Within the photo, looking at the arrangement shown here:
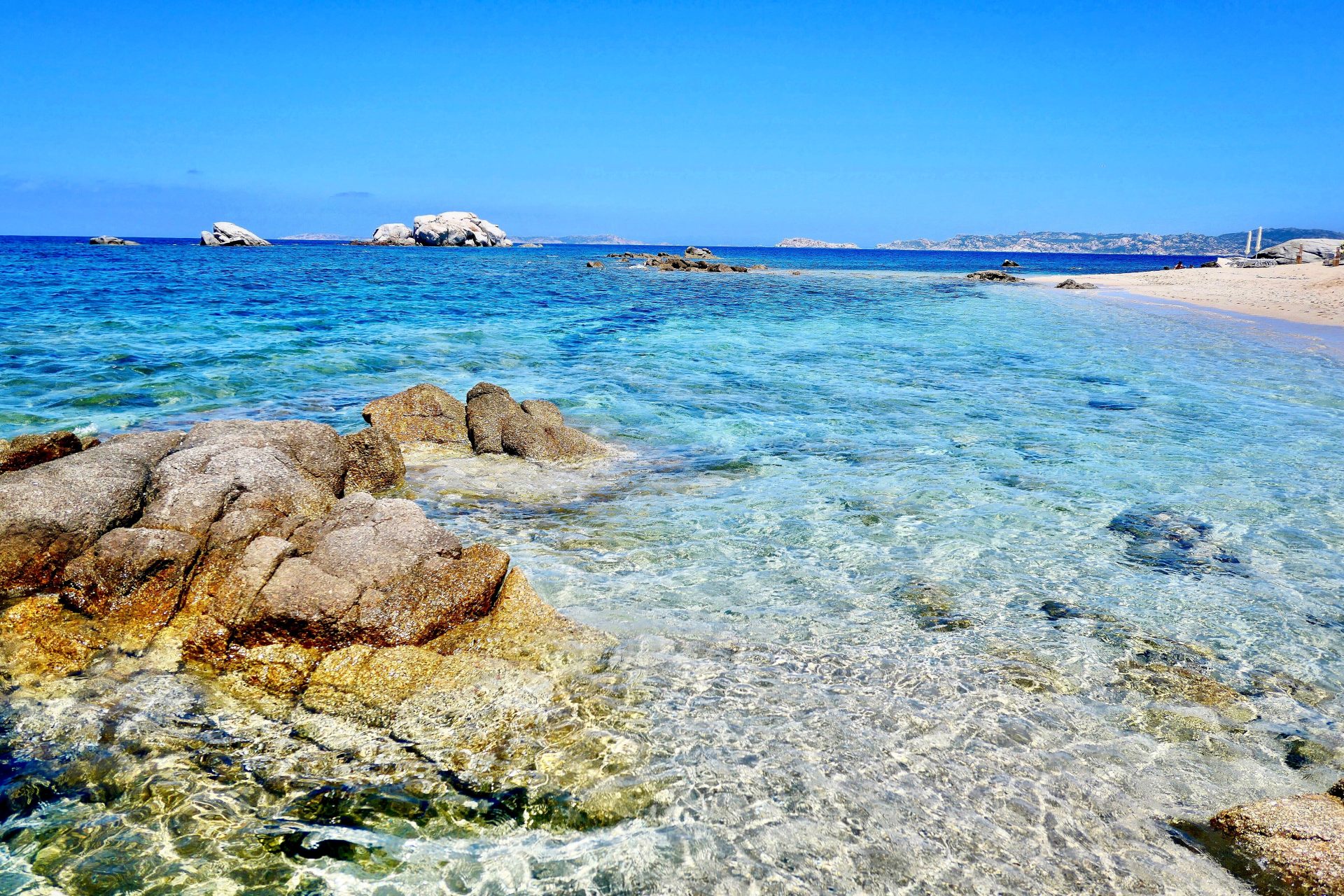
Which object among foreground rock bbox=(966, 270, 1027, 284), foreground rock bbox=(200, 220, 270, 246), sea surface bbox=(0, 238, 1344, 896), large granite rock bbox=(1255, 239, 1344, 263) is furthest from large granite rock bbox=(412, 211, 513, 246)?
sea surface bbox=(0, 238, 1344, 896)

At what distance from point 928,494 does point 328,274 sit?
50.7 m

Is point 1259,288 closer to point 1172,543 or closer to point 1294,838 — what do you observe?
point 1172,543

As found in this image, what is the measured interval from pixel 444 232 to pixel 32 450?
127 meters

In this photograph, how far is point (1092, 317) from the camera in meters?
30.0

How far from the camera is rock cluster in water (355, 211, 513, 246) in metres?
124

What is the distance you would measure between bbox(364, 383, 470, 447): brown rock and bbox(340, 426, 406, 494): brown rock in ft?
4.87

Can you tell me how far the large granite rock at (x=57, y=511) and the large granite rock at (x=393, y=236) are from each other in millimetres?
134169

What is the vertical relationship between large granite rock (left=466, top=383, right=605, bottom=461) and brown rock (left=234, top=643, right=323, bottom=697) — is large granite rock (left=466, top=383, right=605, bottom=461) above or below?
above

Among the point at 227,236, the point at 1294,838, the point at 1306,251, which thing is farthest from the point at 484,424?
the point at 227,236

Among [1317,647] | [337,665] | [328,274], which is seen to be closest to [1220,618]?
[1317,647]

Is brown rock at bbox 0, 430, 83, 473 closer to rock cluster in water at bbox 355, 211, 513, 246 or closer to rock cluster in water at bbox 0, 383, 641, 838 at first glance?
rock cluster in water at bbox 0, 383, 641, 838

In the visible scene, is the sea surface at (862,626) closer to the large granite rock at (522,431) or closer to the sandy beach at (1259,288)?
the large granite rock at (522,431)

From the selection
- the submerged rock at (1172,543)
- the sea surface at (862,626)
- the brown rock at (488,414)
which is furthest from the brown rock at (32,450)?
the submerged rock at (1172,543)

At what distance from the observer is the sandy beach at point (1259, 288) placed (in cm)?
2938
